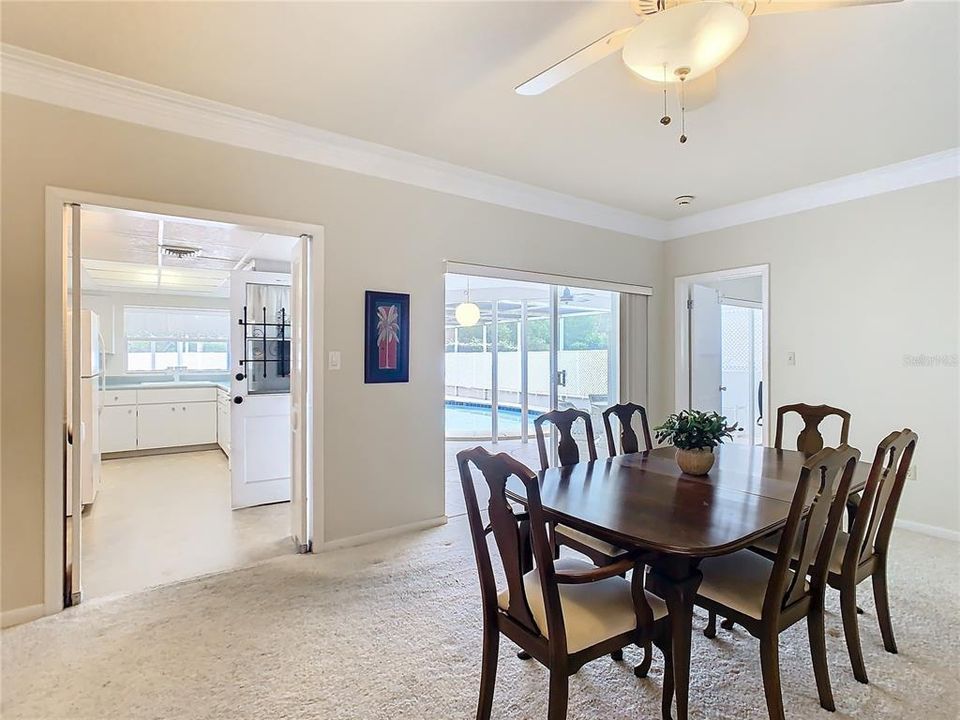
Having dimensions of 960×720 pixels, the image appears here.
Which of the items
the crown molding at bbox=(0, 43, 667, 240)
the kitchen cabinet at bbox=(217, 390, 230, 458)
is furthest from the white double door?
the kitchen cabinet at bbox=(217, 390, 230, 458)

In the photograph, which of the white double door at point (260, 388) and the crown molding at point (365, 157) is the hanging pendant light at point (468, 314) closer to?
the crown molding at point (365, 157)

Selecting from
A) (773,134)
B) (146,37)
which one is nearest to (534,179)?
(773,134)

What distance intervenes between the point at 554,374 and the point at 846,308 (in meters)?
2.61

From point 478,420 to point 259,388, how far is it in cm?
440

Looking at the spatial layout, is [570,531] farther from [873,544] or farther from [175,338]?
[175,338]

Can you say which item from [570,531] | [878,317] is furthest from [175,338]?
[878,317]

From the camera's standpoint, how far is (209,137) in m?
2.71

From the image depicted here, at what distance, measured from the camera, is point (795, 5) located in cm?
150

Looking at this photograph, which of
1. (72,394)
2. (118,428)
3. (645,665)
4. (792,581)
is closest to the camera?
(792,581)

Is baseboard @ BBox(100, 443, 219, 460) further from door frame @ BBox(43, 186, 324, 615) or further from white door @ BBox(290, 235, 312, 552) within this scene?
door frame @ BBox(43, 186, 324, 615)

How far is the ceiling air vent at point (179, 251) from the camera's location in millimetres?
4434

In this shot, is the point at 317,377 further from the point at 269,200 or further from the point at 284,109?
the point at 284,109

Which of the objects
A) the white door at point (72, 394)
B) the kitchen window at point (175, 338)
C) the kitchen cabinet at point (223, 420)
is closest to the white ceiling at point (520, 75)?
the white door at point (72, 394)

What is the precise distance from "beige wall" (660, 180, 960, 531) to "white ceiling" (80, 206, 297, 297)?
13.0 ft
